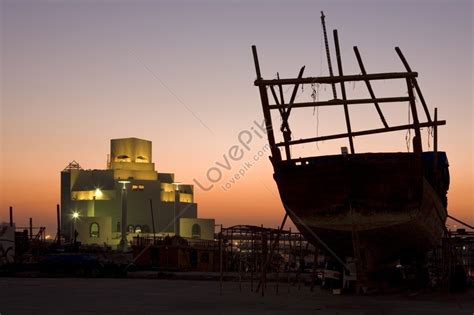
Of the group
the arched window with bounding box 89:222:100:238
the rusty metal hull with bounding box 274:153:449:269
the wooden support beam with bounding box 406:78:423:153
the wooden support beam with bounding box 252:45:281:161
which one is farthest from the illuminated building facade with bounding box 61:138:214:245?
the wooden support beam with bounding box 406:78:423:153

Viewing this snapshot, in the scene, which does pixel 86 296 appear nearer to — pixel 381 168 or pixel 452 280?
pixel 381 168

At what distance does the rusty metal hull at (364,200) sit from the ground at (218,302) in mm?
1868

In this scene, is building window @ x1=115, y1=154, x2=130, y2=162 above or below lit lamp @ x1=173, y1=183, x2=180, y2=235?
above

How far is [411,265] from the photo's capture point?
2973 centimetres

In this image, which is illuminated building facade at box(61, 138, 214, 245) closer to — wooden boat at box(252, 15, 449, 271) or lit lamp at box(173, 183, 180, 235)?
lit lamp at box(173, 183, 180, 235)

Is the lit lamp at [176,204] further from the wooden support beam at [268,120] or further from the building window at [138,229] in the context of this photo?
the wooden support beam at [268,120]

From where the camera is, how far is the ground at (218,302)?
17.7m

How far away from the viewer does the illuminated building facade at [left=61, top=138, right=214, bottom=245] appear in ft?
285

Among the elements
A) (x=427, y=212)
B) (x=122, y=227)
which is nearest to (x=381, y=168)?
(x=427, y=212)

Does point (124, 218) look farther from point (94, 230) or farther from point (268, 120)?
point (268, 120)

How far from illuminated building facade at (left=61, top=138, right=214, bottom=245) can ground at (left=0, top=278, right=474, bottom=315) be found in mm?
60716

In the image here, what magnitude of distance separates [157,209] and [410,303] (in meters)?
73.2

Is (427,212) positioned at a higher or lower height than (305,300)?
higher

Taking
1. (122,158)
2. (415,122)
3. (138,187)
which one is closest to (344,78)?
(415,122)
